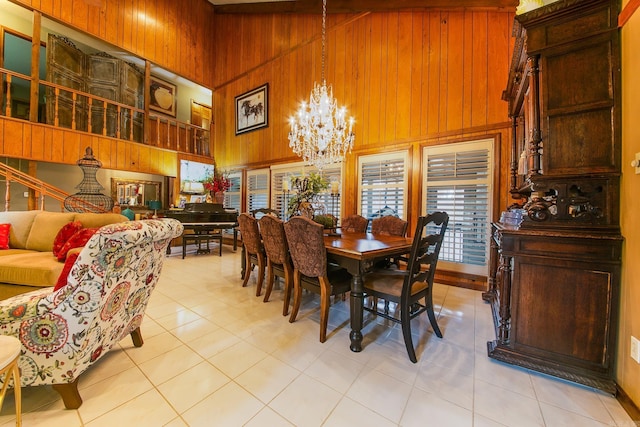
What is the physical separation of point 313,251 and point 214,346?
3.54ft

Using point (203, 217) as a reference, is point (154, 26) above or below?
above

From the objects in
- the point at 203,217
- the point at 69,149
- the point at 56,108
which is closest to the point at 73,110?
the point at 56,108

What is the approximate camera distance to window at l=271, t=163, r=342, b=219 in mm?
4820

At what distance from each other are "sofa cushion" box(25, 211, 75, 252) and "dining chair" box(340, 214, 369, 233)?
135 inches

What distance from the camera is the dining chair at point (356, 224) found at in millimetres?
3438

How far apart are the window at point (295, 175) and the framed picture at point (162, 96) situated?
4.53 meters

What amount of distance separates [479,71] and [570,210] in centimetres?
265

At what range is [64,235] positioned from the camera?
8.37 feet

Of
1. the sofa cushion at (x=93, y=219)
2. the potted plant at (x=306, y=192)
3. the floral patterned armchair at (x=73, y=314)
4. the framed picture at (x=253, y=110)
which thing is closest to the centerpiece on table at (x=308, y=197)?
the potted plant at (x=306, y=192)

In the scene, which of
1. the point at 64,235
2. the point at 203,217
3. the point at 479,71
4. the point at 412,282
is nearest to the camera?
the point at 412,282

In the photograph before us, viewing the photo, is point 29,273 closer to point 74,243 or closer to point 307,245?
point 74,243

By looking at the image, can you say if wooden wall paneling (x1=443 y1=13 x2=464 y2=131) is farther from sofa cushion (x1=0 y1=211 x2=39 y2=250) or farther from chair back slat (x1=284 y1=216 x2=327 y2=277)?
sofa cushion (x1=0 y1=211 x2=39 y2=250)

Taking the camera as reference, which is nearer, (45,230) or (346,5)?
(45,230)

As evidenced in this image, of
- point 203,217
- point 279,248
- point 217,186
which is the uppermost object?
point 217,186
